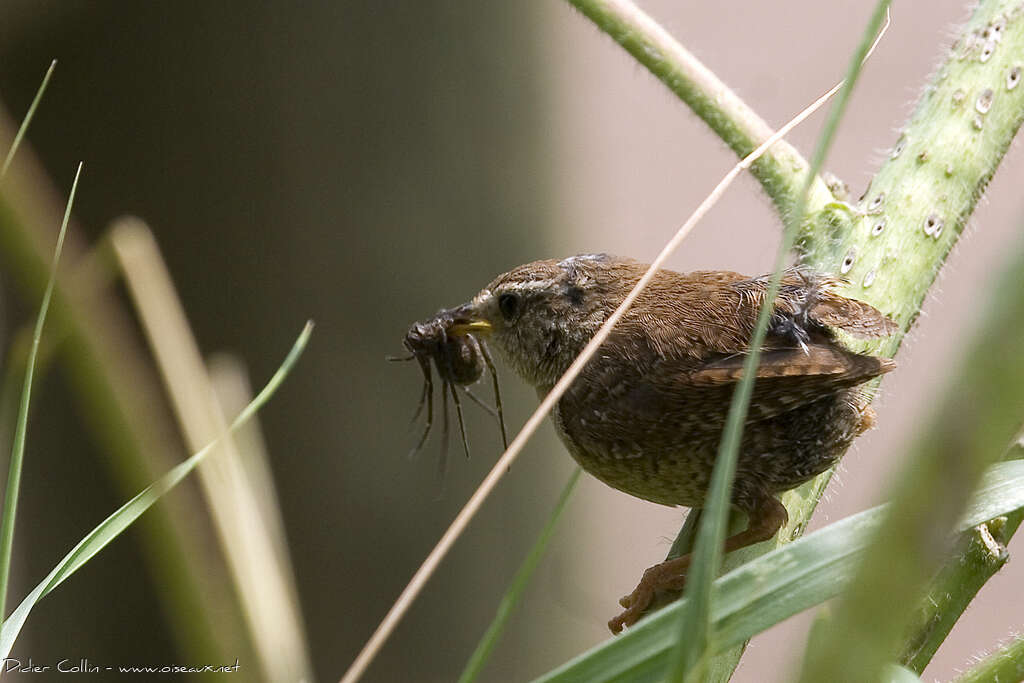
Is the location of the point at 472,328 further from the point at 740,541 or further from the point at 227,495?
the point at 227,495

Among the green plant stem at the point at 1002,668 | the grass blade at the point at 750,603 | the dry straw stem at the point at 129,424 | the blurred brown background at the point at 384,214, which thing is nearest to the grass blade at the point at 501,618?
the grass blade at the point at 750,603

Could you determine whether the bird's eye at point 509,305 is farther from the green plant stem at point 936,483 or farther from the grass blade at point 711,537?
the green plant stem at point 936,483

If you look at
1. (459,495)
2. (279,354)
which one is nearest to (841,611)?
(279,354)

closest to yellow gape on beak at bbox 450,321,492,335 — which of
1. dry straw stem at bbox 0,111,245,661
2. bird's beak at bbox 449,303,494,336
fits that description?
bird's beak at bbox 449,303,494,336

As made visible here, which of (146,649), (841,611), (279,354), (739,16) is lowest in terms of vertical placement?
(841,611)

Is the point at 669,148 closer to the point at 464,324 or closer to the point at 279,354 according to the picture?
the point at 279,354

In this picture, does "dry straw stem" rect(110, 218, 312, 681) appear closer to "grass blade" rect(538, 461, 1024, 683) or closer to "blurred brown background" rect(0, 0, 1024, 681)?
"grass blade" rect(538, 461, 1024, 683)
